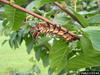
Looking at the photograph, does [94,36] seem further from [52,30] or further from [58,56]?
[58,56]

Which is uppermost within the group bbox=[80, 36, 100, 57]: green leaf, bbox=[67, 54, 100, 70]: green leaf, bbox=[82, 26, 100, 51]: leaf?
bbox=[82, 26, 100, 51]: leaf

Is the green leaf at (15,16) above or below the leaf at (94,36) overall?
below

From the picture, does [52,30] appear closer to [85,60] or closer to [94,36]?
[94,36]

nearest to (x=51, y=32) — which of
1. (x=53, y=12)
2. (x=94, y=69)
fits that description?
(x=94, y=69)

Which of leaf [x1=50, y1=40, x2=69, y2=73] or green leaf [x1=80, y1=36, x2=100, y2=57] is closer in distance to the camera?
green leaf [x1=80, y1=36, x2=100, y2=57]

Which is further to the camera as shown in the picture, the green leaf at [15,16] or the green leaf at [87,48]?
the green leaf at [15,16]

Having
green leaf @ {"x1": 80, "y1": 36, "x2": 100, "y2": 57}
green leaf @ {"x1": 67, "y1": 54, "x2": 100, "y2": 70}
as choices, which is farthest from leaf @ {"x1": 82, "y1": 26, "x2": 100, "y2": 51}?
green leaf @ {"x1": 67, "y1": 54, "x2": 100, "y2": 70}

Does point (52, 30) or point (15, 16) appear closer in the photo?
point (52, 30)

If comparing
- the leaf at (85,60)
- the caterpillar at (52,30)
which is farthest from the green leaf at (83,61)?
the caterpillar at (52,30)

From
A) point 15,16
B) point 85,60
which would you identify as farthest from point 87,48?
point 15,16

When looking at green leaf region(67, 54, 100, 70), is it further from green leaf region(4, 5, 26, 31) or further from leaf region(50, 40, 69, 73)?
green leaf region(4, 5, 26, 31)

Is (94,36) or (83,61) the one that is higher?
(94,36)

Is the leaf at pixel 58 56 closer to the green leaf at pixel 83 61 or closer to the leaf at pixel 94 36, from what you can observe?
the green leaf at pixel 83 61
